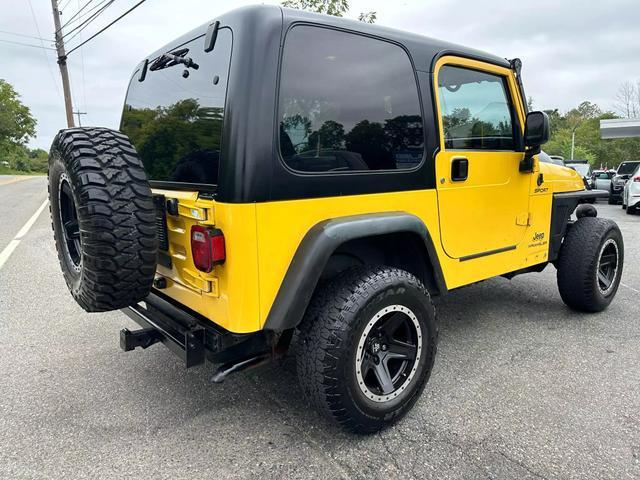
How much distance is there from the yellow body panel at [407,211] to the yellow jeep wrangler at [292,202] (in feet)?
0.04

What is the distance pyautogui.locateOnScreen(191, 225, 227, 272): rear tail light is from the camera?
2041mm

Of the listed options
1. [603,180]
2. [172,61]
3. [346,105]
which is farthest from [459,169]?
[603,180]

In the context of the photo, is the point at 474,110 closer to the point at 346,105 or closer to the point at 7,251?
the point at 346,105

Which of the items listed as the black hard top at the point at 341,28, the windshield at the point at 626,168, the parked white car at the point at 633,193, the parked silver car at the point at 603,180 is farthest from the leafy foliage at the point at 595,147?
the black hard top at the point at 341,28

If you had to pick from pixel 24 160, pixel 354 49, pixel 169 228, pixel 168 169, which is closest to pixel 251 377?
pixel 169 228

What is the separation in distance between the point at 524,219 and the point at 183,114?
101 inches

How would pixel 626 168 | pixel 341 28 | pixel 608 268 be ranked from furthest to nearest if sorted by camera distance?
pixel 626 168 < pixel 608 268 < pixel 341 28

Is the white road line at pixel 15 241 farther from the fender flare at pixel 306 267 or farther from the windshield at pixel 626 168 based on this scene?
the windshield at pixel 626 168

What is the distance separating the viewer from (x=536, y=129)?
317 cm

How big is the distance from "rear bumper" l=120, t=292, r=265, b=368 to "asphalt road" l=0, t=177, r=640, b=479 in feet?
1.66

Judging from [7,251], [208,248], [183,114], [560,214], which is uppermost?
[183,114]

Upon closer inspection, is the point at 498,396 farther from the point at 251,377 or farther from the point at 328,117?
the point at 328,117

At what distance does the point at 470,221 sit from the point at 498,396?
1.10 meters

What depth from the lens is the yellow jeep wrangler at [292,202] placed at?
80.6 inches
